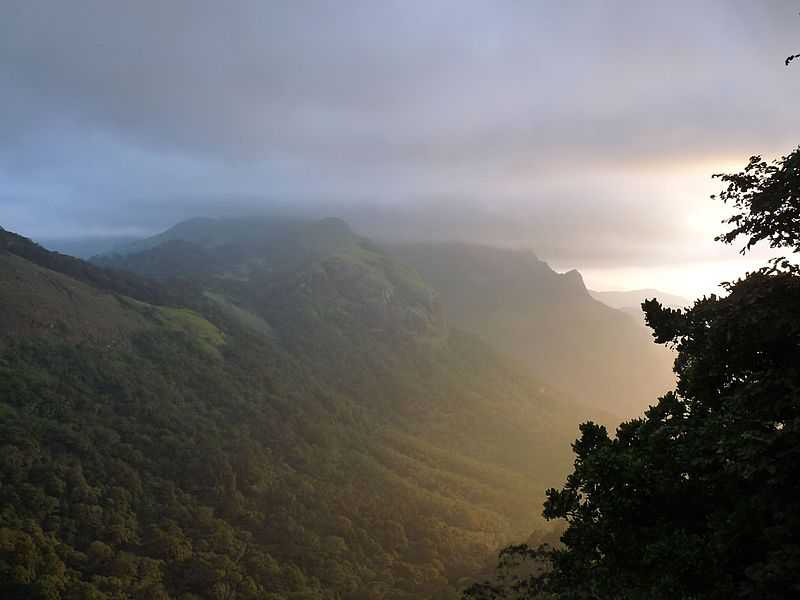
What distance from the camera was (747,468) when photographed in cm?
1191

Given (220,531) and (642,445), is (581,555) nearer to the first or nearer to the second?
(642,445)

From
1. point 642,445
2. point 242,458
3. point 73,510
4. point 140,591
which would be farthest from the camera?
point 242,458

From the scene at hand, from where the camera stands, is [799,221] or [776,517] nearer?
[776,517]

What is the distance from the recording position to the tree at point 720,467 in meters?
12.7

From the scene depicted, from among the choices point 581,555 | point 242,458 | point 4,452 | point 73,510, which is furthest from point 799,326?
point 242,458

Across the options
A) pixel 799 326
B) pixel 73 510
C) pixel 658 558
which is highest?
pixel 799 326

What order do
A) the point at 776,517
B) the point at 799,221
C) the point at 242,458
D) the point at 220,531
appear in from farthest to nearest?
the point at 242,458 → the point at 220,531 → the point at 799,221 → the point at 776,517

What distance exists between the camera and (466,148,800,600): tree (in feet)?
41.8

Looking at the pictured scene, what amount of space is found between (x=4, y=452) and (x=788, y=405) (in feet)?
540

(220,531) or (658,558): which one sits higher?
(658,558)

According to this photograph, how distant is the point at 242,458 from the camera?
19462 cm

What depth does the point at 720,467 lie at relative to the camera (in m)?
16.8

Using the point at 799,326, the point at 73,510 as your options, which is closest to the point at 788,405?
the point at 799,326

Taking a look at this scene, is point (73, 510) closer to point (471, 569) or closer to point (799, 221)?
point (471, 569)
